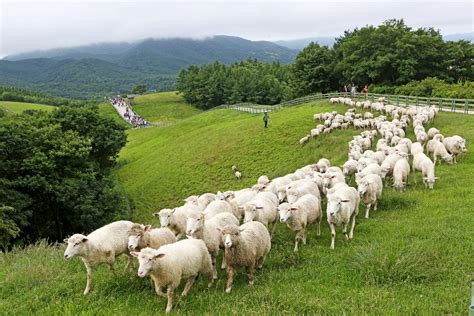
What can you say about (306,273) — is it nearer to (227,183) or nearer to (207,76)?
(227,183)

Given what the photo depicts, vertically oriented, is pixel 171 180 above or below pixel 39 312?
below

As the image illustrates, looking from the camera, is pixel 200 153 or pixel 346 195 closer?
pixel 346 195

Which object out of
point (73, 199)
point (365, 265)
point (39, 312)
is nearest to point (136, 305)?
point (39, 312)

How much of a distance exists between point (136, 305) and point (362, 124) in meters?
26.9

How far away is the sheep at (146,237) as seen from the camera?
9.25 m

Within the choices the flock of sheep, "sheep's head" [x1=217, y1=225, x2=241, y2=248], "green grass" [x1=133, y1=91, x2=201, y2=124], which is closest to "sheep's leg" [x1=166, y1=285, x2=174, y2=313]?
the flock of sheep

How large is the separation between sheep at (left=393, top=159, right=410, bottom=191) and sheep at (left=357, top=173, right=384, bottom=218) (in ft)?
7.02

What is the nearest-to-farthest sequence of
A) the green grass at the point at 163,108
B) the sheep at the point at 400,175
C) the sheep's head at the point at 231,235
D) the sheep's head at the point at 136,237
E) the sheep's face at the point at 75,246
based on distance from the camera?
the sheep's head at the point at 231,235 < the sheep's face at the point at 75,246 < the sheep's head at the point at 136,237 < the sheep at the point at 400,175 < the green grass at the point at 163,108

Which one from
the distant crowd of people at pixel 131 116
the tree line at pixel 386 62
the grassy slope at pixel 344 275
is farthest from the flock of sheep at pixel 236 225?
the distant crowd of people at pixel 131 116

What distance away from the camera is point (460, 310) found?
717 cm

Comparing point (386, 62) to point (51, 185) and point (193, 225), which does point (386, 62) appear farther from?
point (193, 225)

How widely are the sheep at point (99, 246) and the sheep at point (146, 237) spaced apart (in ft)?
1.32

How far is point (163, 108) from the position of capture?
120062 mm

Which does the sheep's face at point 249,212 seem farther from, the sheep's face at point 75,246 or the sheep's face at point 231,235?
the sheep's face at point 75,246
